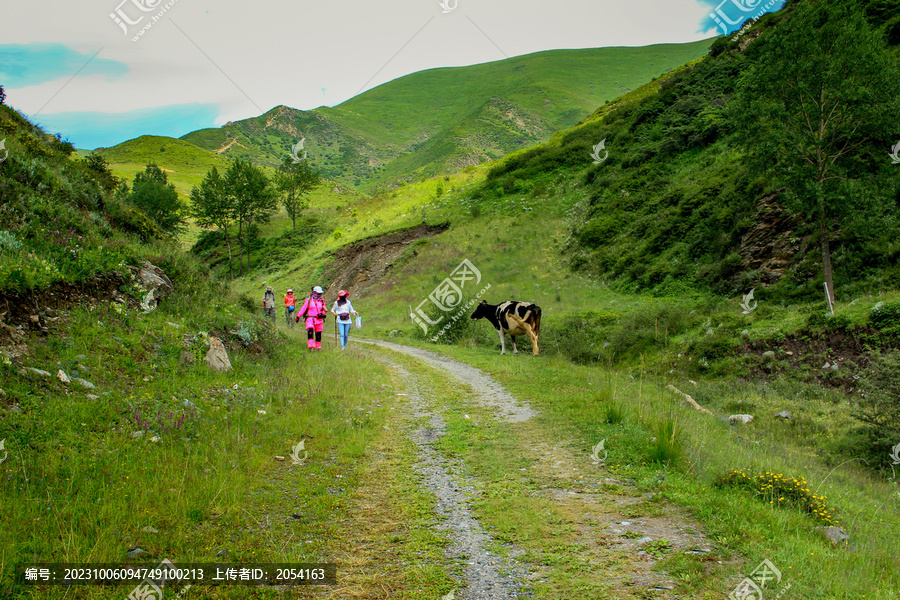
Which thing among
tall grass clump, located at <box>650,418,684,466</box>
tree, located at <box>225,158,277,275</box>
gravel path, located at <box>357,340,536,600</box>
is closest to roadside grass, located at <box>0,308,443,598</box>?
gravel path, located at <box>357,340,536,600</box>

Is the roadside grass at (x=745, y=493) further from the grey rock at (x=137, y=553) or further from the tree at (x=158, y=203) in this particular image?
the tree at (x=158, y=203)

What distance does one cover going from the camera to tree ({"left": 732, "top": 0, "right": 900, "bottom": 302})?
50.8 ft

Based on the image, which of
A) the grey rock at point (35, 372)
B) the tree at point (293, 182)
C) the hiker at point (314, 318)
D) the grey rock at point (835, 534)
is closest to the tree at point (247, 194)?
the tree at point (293, 182)

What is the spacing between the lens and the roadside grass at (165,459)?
13.4ft

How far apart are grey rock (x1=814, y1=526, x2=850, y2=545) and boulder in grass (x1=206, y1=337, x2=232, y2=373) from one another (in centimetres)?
931

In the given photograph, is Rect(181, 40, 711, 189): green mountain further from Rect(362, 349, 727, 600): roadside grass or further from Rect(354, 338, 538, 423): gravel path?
Rect(362, 349, 727, 600): roadside grass

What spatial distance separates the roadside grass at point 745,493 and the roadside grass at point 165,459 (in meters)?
2.84

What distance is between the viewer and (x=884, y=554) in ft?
14.1

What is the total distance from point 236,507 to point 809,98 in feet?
71.1

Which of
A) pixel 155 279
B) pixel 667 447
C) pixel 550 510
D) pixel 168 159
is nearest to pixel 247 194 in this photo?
pixel 155 279

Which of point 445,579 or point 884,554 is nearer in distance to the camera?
point 445,579

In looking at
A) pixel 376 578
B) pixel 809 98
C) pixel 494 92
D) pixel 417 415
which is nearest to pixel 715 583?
pixel 376 578

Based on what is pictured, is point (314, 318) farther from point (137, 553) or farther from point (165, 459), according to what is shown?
point (137, 553)

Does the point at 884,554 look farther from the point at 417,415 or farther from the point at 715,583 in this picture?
the point at 417,415
